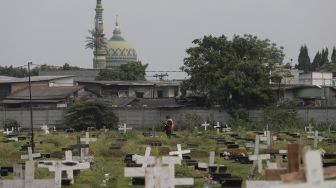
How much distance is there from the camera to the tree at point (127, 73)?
275 feet

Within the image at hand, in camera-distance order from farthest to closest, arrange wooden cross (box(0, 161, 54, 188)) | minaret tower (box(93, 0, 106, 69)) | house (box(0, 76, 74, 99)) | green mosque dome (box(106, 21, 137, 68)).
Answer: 1. green mosque dome (box(106, 21, 137, 68))
2. minaret tower (box(93, 0, 106, 69))
3. house (box(0, 76, 74, 99))
4. wooden cross (box(0, 161, 54, 188))

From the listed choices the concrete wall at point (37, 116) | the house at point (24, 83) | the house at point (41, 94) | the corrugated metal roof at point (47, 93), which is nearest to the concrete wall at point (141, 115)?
the concrete wall at point (37, 116)

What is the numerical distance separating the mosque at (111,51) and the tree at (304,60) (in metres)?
23.8

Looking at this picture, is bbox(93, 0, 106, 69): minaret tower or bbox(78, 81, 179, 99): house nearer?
bbox(78, 81, 179, 99): house

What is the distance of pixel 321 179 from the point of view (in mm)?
6336

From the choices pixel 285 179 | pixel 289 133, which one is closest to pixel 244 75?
pixel 289 133

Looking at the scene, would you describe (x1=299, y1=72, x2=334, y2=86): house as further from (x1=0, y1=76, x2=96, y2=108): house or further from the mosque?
the mosque

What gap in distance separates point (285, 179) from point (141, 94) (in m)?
65.1

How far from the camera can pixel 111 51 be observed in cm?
11694

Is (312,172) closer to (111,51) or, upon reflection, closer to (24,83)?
(24,83)

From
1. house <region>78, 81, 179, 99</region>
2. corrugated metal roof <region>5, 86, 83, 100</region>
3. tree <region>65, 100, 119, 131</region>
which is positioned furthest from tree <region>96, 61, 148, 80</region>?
tree <region>65, 100, 119, 131</region>

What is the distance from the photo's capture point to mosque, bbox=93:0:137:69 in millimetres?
111812

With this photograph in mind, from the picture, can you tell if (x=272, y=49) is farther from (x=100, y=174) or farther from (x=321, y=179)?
(x=321, y=179)

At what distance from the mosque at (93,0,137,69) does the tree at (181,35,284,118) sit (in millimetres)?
56612
